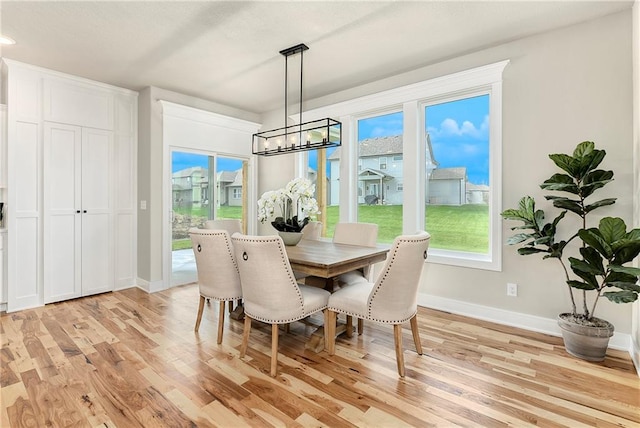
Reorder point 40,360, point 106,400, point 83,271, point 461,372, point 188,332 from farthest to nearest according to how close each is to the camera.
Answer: point 83,271
point 188,332
point 40,360
point 461,372
point 106,400

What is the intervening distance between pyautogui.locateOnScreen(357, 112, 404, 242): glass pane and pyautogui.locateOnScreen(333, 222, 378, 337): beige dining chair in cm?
76

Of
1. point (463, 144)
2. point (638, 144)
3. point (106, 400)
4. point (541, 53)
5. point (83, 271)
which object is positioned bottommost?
point (106, 400)

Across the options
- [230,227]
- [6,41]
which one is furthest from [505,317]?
[6,41]

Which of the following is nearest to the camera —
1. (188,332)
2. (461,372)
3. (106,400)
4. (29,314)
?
(106,400)

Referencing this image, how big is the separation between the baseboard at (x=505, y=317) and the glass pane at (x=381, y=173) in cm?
91

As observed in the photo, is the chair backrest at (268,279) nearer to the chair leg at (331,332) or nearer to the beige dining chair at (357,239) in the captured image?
the chair leg at (331,332)

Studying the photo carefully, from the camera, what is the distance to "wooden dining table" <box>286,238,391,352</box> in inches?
91.4

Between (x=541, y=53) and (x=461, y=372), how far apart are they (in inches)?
113

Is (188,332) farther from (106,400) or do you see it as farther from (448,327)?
(448,327)

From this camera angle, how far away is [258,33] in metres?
2.83

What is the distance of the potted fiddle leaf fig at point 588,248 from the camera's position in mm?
2096

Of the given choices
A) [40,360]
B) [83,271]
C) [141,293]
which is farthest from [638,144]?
[83,271]

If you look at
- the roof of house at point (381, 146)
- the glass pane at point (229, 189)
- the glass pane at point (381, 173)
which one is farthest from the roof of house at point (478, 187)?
the glass pane at point (229, 189)

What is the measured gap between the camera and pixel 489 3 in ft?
8.02
